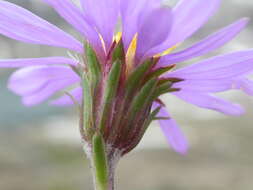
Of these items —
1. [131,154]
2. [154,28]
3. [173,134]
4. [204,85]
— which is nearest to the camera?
[154,28]

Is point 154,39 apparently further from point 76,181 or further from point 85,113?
point 76,181

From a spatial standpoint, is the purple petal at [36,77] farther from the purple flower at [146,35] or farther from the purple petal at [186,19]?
the purple petal at [186,19]

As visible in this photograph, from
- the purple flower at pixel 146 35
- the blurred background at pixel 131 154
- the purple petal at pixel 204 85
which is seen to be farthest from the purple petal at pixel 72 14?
the blurred background at pixel 131 154

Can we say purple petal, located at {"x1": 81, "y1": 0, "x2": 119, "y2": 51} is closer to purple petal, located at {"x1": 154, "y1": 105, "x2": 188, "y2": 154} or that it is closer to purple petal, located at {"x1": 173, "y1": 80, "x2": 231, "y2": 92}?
purple petal, located at {"x1": 173, "y1": 80, "x2": 231, "y2": 92}

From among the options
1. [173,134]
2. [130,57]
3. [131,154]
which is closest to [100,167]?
[130,57]

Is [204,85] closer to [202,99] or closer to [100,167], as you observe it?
[202,99]

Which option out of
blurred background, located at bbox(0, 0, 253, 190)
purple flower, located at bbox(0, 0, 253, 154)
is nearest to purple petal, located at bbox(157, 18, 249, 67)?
purple flower, located at bbox(0, 0, 253, 154)

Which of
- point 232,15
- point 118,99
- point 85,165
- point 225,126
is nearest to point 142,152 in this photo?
point 85,165
